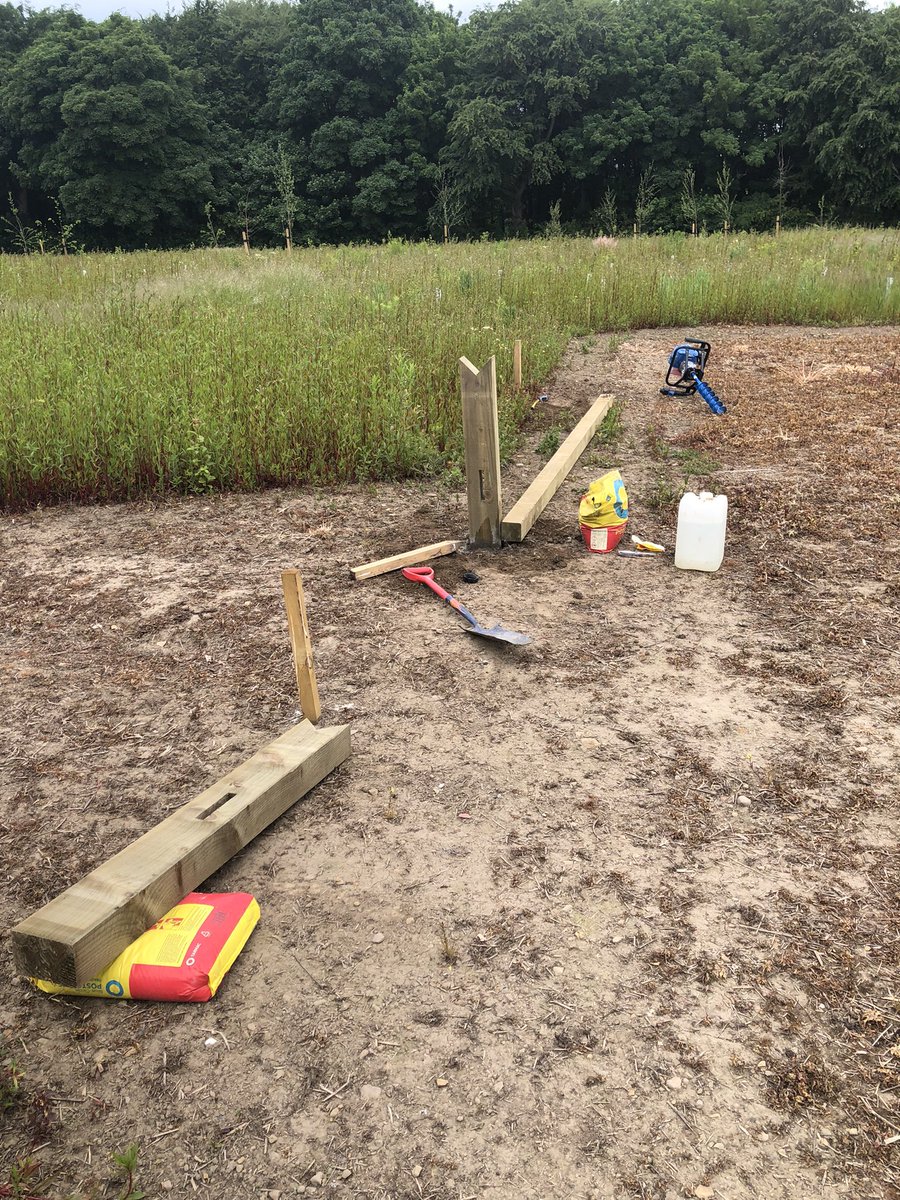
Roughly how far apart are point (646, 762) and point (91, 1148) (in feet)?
6.39

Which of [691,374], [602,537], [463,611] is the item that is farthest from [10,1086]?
[691,374]

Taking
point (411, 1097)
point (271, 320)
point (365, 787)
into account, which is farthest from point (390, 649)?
point (271, 320)

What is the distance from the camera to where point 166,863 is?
7.56ft

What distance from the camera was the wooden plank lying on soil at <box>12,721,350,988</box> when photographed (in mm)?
2049

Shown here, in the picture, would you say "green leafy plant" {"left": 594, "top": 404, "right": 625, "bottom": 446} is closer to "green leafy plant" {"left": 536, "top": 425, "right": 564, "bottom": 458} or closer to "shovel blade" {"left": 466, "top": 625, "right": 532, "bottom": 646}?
"green leafy plant" {"left": 536, "top": 425, "right": 564, "bottom": 458}

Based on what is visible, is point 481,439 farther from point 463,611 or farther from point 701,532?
point 701,532

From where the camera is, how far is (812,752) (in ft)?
9.89

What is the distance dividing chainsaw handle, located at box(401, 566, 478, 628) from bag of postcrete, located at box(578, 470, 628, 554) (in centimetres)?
94

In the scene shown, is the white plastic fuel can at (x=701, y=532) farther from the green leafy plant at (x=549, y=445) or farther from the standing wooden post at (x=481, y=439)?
the green leafy plant at (x=549, y=445)

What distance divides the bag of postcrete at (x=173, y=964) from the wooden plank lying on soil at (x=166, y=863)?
0.14 ft

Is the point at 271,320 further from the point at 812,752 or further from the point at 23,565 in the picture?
the point at 812,752

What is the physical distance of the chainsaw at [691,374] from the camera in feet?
25.4

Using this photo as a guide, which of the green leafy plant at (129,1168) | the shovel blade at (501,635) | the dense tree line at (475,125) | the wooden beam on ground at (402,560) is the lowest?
the green leafy plant at (129,1168)

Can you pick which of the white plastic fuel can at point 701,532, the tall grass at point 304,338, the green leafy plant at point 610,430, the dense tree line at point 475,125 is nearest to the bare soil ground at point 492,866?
the white plastic fuel can at point 701,532
